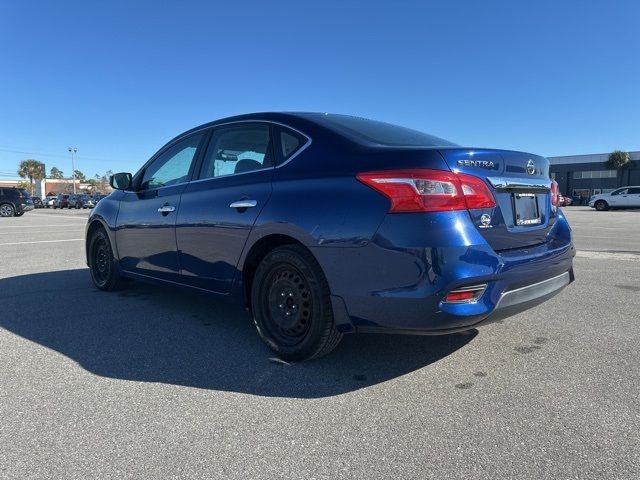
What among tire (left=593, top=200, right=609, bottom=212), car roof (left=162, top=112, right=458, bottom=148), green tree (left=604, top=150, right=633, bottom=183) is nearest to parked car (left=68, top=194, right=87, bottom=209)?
tire (left=593, top=200, right=609, bottom=212)

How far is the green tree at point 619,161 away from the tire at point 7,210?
2782 inches

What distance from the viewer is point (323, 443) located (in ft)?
7.73

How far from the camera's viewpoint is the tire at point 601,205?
3634 cm

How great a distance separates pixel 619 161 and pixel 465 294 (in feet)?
252

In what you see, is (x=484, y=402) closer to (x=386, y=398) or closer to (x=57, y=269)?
(x=386, y=398)

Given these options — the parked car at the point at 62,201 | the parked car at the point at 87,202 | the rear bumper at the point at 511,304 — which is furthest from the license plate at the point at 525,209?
the parked car at the point at 62,201

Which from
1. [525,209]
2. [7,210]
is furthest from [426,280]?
[7,210]

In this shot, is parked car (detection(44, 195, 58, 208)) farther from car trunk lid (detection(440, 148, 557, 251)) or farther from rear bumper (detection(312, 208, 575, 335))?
car trunk lid (detection(440, 148, 557, 251))

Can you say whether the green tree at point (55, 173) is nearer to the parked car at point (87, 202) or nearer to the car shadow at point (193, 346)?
the parked car at point (87, 202)

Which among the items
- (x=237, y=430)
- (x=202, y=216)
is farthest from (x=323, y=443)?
(x=202, y=216)

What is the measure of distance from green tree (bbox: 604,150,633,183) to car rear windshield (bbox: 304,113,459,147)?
75442mm

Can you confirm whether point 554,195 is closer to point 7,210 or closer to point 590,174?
point 7,210

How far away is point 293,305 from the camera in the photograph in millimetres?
3314

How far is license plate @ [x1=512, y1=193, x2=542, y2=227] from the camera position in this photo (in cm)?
309
